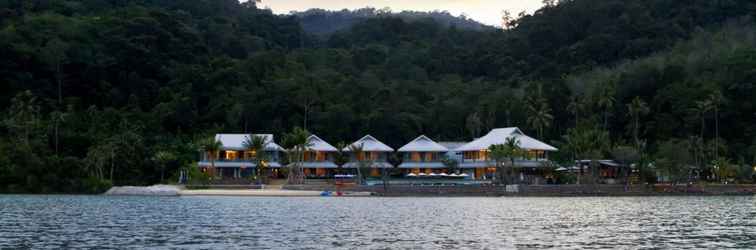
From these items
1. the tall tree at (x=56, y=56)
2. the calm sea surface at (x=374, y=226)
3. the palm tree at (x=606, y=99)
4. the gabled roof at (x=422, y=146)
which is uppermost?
the tall tree at (x=56, y=56)

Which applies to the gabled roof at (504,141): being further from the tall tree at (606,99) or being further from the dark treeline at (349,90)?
the tall tree at (606,99)

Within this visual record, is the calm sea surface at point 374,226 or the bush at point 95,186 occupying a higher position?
the bush at point 95,186

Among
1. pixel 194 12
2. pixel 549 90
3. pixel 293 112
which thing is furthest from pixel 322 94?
pixel 194 12

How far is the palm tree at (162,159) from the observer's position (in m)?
74.9

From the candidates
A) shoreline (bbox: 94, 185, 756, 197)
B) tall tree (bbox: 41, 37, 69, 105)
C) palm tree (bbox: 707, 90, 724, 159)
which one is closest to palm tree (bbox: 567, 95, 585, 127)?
palm tree (bbox: 707, 90, 724, 159)

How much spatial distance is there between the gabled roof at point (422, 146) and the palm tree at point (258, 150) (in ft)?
42.2

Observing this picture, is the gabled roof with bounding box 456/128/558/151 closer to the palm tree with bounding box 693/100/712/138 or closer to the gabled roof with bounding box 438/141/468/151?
the gabled roof with bounding box 438/141/468/151

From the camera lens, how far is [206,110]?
93.5 metres

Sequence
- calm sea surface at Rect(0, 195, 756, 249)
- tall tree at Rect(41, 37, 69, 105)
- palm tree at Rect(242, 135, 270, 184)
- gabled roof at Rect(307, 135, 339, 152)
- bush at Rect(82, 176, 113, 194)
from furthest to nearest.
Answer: tall tree at Rect(41, 37, 69, 105), gabled roof at Rect(307, 135, 339, 152), palm tree at Rect(242, 135, 270, 184), bush at Rect(82, 176, 113, 194), calm sea surface at Rect(0, 195, 756, 249)

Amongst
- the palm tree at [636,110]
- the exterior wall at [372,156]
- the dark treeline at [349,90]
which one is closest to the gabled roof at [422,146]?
the exterior wall at [372,156]

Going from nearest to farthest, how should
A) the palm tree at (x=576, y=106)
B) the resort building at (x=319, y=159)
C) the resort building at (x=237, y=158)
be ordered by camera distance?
the resort building at (x=237, y=158) < the resort building at (x=319, y=159) < the palm tree at (x=576, y=106)

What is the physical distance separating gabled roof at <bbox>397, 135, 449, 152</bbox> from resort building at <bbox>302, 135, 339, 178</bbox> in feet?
20.7

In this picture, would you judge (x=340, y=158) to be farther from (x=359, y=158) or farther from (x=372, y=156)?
(x=372, y=156)

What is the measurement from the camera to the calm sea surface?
29547 mm
